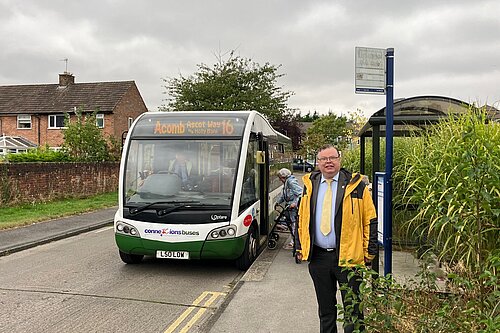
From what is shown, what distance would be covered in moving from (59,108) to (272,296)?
122 ft

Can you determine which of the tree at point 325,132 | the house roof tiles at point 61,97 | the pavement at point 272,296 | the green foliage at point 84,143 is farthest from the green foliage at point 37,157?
the tree at point 325,132

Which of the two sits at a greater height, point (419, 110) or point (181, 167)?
point (419, 110)

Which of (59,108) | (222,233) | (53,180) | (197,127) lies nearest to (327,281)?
(222,233)

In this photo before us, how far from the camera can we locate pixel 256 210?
8.99 m

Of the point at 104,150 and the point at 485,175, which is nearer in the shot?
the point at 485,175

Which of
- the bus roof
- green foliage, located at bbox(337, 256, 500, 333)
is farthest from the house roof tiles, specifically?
green foliage, located at bbox(337, 256, 500, 333)

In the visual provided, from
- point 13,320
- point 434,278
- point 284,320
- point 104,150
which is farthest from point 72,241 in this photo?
point 104,150

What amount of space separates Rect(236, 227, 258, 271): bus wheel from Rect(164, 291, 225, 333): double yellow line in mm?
1319

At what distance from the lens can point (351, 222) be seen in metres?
4.14

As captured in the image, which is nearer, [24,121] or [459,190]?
[459,190]

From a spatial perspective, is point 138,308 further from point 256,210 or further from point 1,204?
point 1,204

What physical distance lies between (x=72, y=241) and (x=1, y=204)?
573 centimetres

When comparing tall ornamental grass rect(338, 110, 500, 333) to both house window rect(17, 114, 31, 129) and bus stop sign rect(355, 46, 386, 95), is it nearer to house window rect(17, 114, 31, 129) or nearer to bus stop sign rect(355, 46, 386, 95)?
bus stop sign rect(355, 46, 386, 95)

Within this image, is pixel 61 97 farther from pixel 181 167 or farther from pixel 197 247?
pixel 197 247
